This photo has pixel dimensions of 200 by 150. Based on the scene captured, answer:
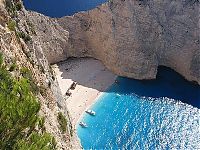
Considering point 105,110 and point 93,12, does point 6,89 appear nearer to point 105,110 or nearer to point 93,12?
point 105,110

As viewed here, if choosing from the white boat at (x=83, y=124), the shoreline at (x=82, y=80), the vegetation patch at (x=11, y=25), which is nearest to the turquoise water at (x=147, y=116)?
the white boat at (x=83, y=124)

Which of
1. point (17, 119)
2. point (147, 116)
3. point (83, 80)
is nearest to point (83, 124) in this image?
point (147, 116)

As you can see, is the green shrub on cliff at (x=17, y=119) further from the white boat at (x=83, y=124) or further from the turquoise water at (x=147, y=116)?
the white boat at (x=83, y=124)

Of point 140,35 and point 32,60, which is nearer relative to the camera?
point 32,60

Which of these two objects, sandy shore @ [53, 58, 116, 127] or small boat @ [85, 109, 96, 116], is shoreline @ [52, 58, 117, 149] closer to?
sandy shore @ [53, 58, 116, 127]

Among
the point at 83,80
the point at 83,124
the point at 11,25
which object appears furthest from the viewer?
the point at 83,80

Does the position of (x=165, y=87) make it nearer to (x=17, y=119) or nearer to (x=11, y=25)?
(x=11, y=25)

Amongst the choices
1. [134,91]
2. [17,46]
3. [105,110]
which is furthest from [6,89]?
[134,91]
